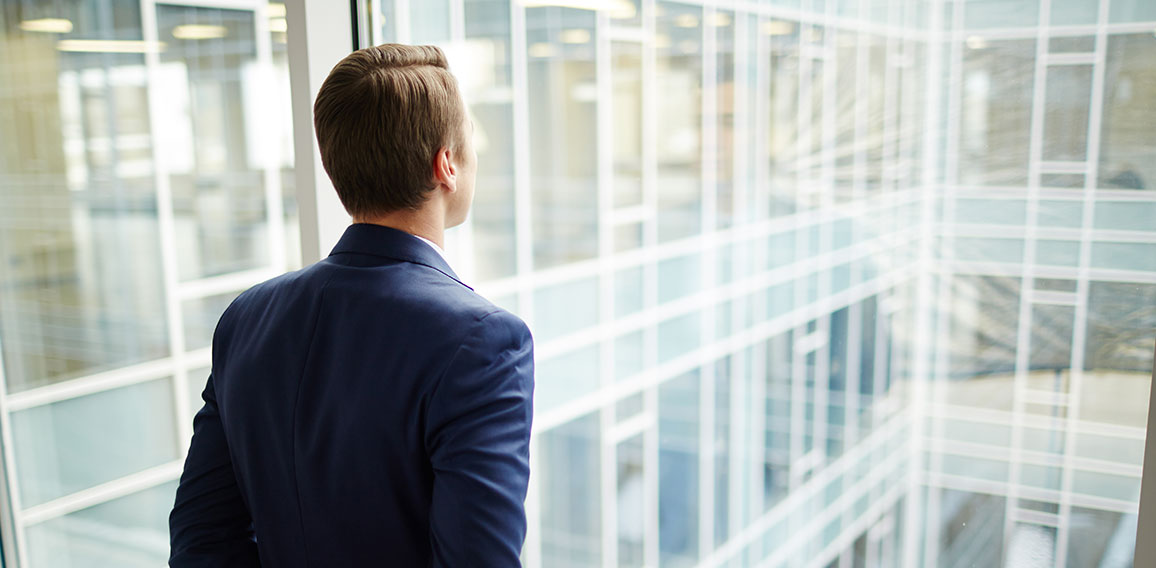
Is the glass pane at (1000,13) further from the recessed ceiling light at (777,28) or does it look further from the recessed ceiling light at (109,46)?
the recessed ceiling light at (109,46)

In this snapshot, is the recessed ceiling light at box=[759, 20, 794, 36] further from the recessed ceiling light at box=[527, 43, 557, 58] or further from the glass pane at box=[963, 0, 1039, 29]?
the recessed ceiling light at box=[527, 43, 557, 58]

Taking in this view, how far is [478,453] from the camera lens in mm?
895

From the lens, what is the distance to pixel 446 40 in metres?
2.10

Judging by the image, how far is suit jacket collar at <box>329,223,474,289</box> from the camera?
1.01 meters

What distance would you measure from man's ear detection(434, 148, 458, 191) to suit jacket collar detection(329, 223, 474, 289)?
7 centimetres

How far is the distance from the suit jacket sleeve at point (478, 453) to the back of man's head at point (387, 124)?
21 centimetres

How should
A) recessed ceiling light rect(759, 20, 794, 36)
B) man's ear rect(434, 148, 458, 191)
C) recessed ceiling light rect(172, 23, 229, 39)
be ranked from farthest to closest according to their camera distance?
1. recessed ceiling light rect(172, 23, 229, 39)
2. recessed ceiling light rect(759, 20, 794, 36)
3. man's ear rect(434, 148, 458, 191)

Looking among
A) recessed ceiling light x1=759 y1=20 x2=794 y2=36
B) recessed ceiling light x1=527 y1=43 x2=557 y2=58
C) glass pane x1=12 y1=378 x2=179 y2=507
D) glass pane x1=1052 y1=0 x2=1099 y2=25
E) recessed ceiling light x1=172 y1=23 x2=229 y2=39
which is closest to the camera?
glass pane x1=1052 y1=0 x2=1099 y2=25

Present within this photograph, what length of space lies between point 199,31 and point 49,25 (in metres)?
0.45

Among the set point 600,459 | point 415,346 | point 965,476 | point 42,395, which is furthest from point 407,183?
point 42,395

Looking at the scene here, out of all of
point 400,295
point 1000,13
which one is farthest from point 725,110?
point 400,295

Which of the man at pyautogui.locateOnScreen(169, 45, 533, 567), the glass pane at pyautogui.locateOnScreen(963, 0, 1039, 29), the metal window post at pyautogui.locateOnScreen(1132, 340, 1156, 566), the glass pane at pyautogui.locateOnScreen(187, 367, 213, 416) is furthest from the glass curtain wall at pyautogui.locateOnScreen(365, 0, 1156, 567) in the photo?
the glass pane at pyautogui.locateOnScreen(187, 367, 213, 416)

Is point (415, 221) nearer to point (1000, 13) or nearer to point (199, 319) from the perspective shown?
point (1000, 13)

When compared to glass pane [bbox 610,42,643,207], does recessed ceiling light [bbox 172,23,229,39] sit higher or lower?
higher
